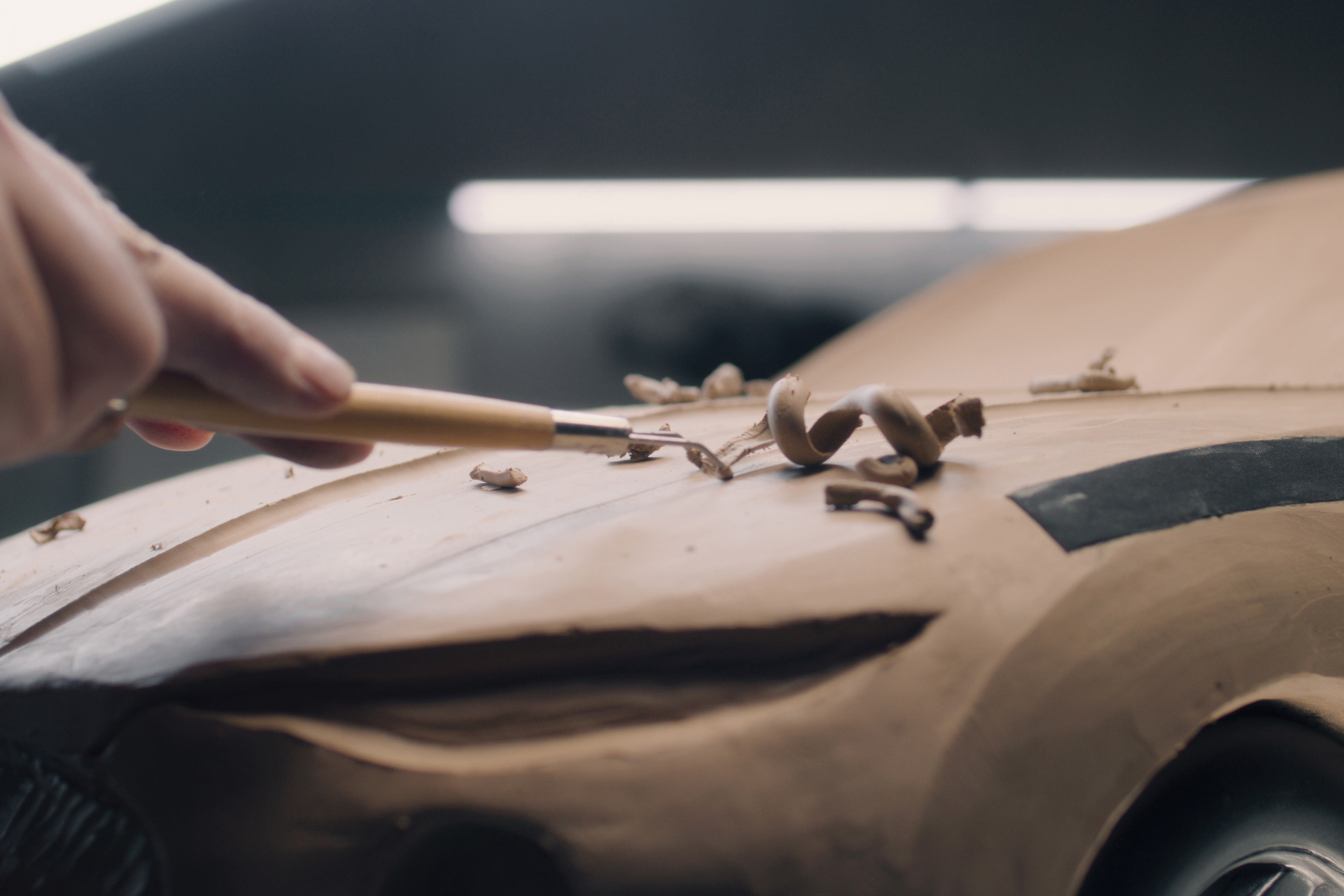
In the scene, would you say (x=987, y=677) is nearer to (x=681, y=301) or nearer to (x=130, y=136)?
(x=681, y=301)

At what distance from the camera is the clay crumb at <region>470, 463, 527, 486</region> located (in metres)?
0.77

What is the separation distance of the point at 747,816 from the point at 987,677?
0.18 m

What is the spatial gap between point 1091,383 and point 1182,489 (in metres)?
0.61

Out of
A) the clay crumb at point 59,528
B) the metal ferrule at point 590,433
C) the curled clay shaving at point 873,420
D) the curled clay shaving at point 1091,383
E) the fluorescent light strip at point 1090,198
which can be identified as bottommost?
the clay crumb at point 59,528

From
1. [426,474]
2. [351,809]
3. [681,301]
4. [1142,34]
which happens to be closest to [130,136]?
[681,301]

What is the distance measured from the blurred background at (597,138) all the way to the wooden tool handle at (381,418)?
6.93ft

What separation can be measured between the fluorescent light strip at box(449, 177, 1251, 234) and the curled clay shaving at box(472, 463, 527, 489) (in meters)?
1.94

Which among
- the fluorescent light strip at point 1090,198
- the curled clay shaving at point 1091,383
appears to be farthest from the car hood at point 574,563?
the fluorescent light strip at point 1090,198

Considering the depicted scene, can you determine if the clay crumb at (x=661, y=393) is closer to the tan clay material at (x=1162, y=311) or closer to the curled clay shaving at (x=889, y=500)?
the tan clay material at (x=1162, y=311)

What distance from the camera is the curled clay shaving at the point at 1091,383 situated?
45.3 inches

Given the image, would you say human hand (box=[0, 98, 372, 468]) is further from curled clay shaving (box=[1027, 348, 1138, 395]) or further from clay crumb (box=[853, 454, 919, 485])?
curled clay shaving (box=[1027, 348, 1138, 395])

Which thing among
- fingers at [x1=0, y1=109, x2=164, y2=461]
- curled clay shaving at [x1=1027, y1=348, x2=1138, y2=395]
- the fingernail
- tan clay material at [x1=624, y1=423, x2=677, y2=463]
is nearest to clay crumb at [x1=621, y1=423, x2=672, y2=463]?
tan clay material at [x1=624, y1=423, x2=677, y2=463]

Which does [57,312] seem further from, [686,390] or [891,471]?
[686,390]

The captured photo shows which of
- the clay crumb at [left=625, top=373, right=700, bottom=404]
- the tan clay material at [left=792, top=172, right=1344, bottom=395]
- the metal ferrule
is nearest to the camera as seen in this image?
the metal ferrule
